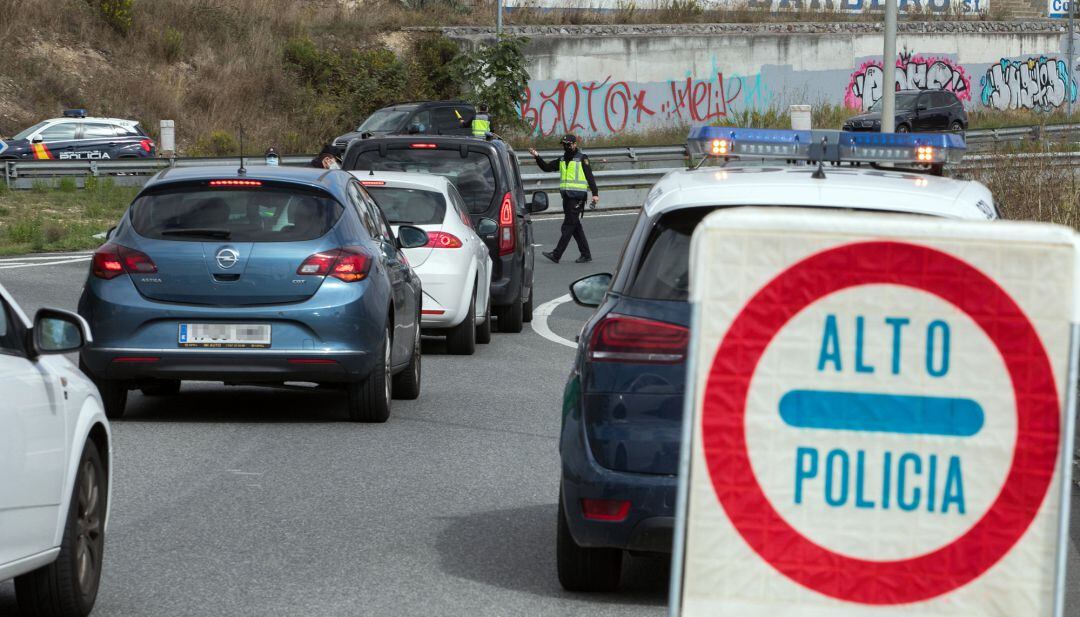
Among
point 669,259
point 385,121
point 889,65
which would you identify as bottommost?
point 385,121

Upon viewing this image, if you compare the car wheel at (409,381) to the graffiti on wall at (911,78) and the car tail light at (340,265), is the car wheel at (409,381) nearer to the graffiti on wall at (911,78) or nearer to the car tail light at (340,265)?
the car tail light at (340,265)

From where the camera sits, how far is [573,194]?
24922mm

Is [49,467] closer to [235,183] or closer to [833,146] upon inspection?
[833,146]

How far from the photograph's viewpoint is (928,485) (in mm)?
3922

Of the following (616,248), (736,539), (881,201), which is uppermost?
(881,201)

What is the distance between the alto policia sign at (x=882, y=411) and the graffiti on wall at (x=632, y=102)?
1725 inches

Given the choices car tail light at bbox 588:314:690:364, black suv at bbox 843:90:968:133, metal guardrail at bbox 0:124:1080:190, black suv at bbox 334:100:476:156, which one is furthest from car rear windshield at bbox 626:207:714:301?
black suv at bbox 843:90:968:133

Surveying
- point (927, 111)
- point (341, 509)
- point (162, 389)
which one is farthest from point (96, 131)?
point (341, 509)

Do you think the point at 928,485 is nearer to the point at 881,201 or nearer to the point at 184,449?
the point at 881,201

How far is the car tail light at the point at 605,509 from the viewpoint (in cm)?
627

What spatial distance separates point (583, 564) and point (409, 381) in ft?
20.3

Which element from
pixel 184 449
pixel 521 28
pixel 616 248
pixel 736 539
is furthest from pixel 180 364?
pixel 521 28

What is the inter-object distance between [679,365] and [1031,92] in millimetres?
58755

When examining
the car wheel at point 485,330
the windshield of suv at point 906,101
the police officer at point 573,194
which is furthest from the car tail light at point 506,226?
the windshield of suv at point 906,101
